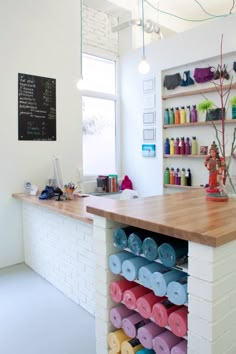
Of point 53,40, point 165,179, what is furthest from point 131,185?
point 53,40

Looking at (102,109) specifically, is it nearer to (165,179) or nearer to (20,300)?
(165,179)

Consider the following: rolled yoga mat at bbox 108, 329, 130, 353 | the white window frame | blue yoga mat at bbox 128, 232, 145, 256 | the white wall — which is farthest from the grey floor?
the white wall

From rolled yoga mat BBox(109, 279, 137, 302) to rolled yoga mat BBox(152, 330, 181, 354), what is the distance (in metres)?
0.29

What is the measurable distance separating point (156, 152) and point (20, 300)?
9.55 feet

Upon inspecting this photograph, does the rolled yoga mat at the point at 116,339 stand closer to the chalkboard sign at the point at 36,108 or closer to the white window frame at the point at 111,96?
the chalkboard sign at the point at 36,108

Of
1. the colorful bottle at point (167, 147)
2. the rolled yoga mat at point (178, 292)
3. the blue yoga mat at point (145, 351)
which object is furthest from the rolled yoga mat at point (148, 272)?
the colorful bottle at point (167, 147)

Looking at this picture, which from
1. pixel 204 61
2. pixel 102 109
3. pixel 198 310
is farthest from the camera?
pixel 102 109

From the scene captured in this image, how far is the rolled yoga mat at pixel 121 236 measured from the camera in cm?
171

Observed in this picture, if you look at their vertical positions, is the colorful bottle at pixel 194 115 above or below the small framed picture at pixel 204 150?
above

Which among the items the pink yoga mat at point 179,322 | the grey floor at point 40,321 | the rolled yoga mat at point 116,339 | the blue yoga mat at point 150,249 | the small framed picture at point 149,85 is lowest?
the grey floor at point 40,321

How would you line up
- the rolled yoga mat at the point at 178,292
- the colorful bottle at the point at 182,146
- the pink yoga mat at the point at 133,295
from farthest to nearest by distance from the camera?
1. the colorful bottle at the point at 182,146
2. the pink yoga mat at the point at 133,295
3. the rolled yoga mat at the point at 178,292

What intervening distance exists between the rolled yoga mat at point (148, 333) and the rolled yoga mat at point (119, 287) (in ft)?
0.66

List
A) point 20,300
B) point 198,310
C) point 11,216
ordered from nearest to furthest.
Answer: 1. point 198,310
2. point 20,300
3. point 11,216

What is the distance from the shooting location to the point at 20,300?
270 centimetres
